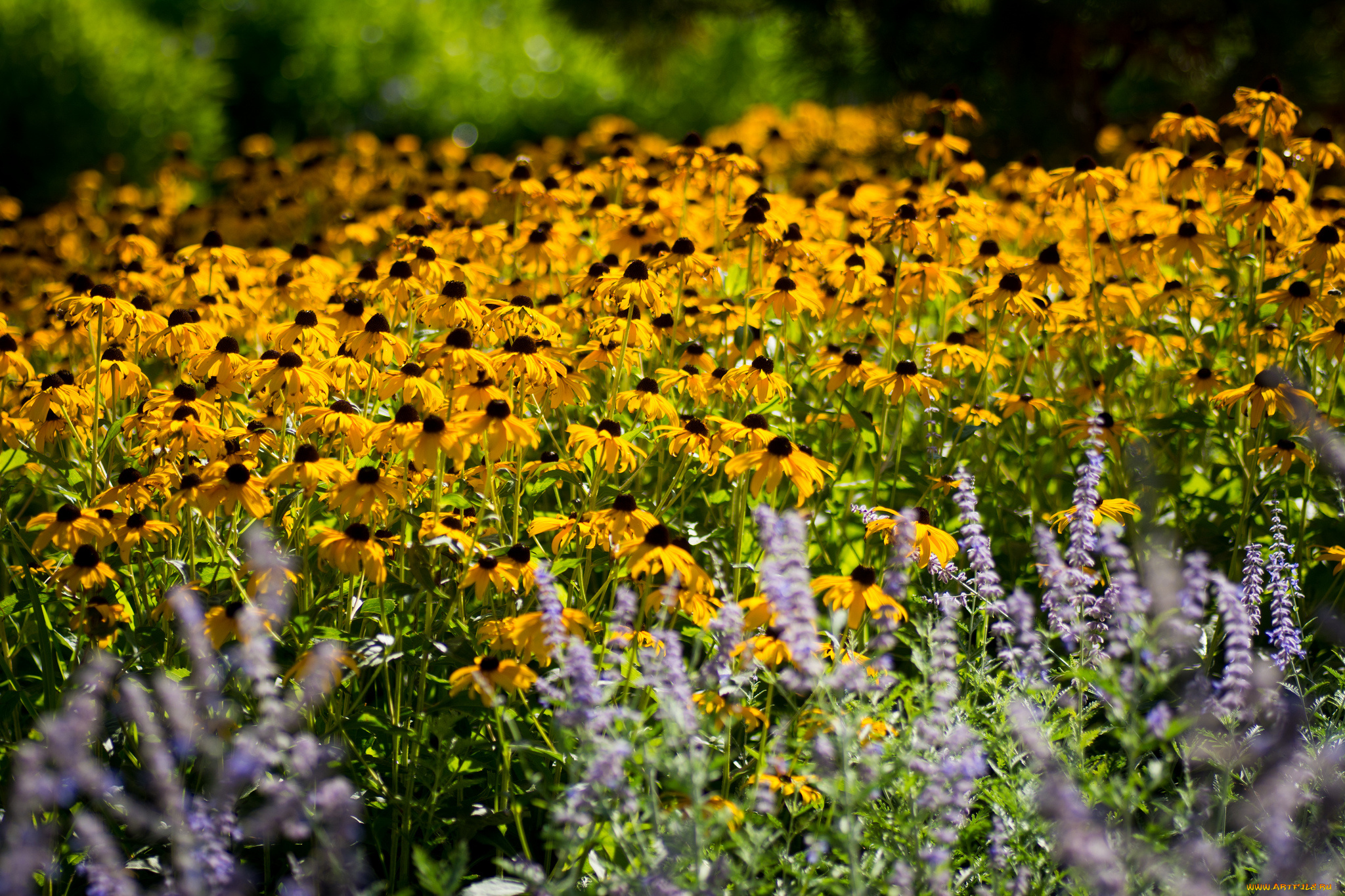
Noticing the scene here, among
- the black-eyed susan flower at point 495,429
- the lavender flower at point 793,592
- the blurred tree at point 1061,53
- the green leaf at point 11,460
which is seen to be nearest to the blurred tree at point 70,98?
the blurred tree at point 1061,53

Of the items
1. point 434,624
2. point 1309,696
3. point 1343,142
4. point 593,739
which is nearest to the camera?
point 593,739

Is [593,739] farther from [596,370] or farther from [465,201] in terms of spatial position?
[465,201]

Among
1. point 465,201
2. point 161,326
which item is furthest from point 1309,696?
point 465,201

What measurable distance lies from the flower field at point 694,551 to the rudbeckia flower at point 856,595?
18 mm

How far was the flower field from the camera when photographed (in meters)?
1.87

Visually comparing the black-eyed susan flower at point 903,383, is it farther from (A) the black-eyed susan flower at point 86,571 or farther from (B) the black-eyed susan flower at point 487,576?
(A) the black-eyed susan flower at point 86,571

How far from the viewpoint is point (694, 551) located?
322cm

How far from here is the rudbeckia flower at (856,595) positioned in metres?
2.42

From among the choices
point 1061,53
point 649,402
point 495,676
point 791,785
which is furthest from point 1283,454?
point 1061,53

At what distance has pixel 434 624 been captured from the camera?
279cm

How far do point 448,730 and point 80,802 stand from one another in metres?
0.85

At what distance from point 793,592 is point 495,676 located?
77 centimetres

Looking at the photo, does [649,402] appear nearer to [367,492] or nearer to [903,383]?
[903,383]

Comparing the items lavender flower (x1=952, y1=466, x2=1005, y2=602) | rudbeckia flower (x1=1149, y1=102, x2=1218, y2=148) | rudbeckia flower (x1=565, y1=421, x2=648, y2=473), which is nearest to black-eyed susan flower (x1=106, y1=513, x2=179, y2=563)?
rudbeckia flower (x1=565, y1=421, x2=648, y2=473)
